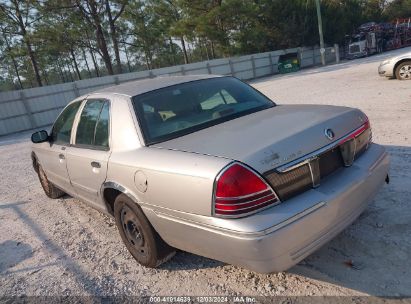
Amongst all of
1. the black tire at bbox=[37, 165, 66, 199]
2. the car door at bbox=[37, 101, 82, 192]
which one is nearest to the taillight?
the car door at bbox=[37, 101, 82, 192]

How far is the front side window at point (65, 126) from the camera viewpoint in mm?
4309

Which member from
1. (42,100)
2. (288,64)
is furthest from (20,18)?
(288,64)

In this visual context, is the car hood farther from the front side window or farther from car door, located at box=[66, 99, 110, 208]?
the front side window

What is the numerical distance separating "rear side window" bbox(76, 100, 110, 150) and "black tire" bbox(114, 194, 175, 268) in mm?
615

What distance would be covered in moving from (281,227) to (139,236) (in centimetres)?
153

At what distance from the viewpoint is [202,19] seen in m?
31.3

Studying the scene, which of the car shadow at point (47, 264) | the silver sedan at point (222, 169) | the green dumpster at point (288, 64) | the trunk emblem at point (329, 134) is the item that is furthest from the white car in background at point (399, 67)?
the green dumpster at point (288, 64)

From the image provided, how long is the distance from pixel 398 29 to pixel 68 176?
36.3 meters

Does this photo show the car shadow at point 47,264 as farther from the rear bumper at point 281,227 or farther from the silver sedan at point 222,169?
the rear bumper at point 281,227

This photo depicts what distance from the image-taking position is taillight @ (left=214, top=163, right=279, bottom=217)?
7.57ft

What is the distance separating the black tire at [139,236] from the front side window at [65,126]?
1394 mm

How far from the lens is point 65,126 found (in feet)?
14.7

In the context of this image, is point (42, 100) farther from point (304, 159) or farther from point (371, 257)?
point (371, 257)

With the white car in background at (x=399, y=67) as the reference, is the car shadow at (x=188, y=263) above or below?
below
